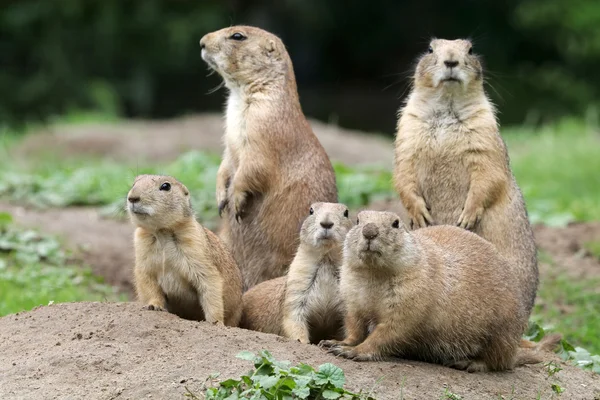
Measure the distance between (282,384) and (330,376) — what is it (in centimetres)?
23

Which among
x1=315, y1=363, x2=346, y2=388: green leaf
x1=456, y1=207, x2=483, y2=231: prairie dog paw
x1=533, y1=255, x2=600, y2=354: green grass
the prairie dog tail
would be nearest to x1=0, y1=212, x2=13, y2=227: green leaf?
x1=456, y1=207, x2=483, y2=231: prairie dog paw

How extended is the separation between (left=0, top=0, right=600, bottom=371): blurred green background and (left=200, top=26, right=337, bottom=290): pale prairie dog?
1.05 meters

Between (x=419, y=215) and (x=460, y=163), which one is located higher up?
(x=460, y=163)

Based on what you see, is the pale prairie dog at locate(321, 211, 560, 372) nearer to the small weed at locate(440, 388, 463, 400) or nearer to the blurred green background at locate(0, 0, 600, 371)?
the small weed at locate(440, 388, 463, 400)

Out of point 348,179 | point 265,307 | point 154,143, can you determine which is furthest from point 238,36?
point 154,143

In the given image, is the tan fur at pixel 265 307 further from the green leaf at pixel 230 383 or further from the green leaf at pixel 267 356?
the green leaf at pixel 230 383

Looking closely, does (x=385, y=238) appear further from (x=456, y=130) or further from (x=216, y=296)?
(x=456, y=130)

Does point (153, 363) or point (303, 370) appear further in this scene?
point (153, 363)

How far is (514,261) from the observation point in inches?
Result: 261

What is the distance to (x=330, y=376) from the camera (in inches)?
188

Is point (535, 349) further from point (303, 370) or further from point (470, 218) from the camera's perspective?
point (303, 370)

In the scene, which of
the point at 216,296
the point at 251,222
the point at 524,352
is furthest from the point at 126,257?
the point at 524,352

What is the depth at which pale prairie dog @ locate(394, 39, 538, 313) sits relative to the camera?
262 inches

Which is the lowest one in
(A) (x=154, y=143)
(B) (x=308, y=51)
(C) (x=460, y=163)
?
(B) (x=308, y=51)
